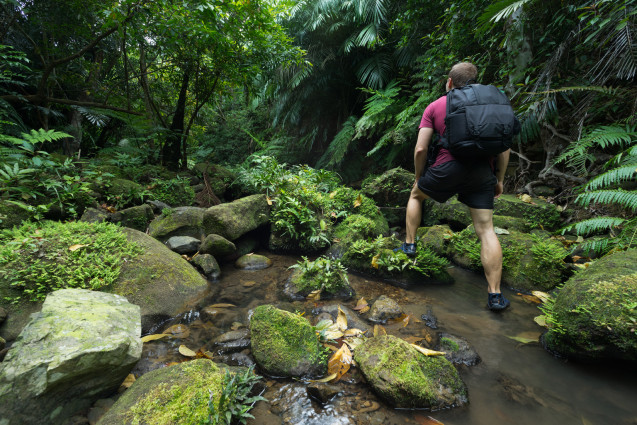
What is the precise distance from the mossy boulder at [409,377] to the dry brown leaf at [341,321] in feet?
1.45

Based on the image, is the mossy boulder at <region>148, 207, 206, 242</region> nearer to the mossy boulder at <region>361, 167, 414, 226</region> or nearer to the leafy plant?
the leafy plant

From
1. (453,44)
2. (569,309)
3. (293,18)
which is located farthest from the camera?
(293,18)

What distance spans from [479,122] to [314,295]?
2.29 meters

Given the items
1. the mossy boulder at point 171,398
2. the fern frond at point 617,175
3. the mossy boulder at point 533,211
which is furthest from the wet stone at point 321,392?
the mossy boulder at point 533,211

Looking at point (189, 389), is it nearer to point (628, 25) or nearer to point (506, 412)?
point (506, 412)

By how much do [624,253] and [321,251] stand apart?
317 centimetres

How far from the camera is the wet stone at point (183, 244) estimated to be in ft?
12.0

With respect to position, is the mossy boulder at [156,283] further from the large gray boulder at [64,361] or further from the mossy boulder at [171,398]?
the mossy boulder at [171,398]

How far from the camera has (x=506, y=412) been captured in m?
1.55

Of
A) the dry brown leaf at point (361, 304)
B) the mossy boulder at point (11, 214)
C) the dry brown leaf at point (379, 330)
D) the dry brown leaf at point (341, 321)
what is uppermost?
the mossy boulder at point (11, 214)

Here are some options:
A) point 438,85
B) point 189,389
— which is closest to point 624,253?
point 189,389

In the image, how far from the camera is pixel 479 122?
2.24m

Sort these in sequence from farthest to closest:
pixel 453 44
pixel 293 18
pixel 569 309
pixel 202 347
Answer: pixel 293 18 < pixel 453 44 < pixel 202 347 < pixel 569 309

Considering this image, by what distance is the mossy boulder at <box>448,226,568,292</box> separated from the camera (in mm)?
2939
